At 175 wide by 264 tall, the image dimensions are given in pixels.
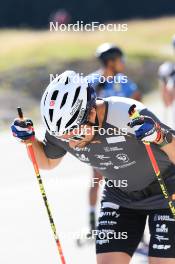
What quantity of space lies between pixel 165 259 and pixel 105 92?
3.27 meters

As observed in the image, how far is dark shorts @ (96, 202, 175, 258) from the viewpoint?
5.21 m

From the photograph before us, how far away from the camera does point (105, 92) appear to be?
816cm

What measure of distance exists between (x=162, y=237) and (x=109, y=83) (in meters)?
3.23

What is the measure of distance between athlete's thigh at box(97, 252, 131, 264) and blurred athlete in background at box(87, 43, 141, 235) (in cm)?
267

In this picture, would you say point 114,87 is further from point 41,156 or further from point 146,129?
point 146,129

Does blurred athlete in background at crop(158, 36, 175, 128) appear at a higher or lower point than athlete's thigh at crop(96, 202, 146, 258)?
higher

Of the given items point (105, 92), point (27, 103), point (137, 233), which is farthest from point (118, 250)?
point (27, 103)

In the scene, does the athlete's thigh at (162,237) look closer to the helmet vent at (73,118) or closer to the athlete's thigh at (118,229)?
the athlete's thigh at (118,229)

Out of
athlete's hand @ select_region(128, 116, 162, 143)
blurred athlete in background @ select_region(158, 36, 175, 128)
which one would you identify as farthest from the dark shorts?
blurred athlete in background @ select_region(158, 36, 175, 128)

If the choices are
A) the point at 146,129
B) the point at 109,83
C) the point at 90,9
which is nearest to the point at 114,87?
the point at 109,83

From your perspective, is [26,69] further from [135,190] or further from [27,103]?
[135,190]

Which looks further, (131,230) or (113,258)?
(131,230)

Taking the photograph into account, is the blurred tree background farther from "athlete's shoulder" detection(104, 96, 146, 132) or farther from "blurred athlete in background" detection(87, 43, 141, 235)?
"athlete's shoulder" detection(104, 96, 146, 132)

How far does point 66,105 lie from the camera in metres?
4.89
